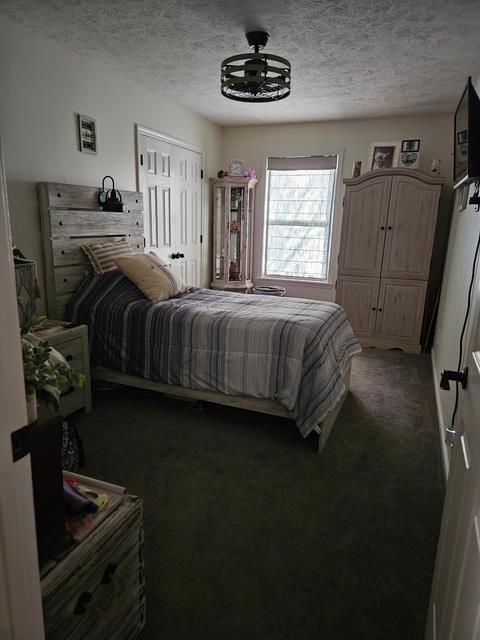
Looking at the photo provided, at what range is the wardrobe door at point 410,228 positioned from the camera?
13.9ft

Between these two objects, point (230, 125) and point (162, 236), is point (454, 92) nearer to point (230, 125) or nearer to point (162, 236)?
point (230, 125)

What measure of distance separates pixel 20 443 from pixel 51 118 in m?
2.88

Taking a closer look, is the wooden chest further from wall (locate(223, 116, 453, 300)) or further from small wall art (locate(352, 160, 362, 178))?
wall (locate(223, 116, 453, 300))

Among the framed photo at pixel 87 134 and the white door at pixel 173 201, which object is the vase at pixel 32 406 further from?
the white door at pixel 173 201

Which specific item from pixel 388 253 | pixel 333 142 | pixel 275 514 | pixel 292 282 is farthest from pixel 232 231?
pixel 275 514

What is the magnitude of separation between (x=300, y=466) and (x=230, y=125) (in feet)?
14.8

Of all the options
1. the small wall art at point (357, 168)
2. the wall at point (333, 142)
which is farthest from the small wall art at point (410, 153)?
the small wall art at point (357, 168)

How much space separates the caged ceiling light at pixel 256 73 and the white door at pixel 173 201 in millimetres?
1488

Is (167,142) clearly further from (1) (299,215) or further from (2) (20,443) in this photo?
(2) (20,443)

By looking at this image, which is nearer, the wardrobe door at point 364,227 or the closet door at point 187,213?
the wardrobe door at point 364,227

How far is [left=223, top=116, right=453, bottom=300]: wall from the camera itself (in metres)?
4.50

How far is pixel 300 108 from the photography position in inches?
172

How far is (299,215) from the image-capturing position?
527cm

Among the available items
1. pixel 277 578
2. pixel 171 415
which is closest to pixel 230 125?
pixel 171 415
